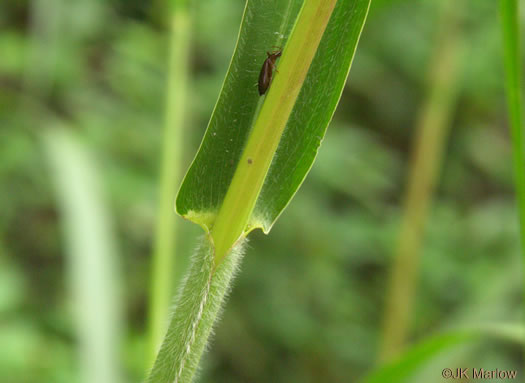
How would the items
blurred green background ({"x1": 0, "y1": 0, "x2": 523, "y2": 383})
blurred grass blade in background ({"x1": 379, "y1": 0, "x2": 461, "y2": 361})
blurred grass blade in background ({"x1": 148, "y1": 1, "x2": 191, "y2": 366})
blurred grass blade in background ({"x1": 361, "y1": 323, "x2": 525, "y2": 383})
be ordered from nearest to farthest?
blurred grass blade in background ({"x1": 361, "y1": 323, "x2": 525, "y2": 383}) → blurred grass blade in background ({"x1": 148, "y1": 1, "x2": 191, "y2": 366}) → blurred grass blade in background ({"x1": 379, "y1": 0, "x2": 461, "y2": 361}) → blurred green background ({"x1": 0, "y1": 0, "x2": 523, "y2": 383})

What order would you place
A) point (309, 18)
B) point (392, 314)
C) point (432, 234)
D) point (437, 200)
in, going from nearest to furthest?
point (309, 18) → point (392, 314) → point (432, 234) → point (437, 200)

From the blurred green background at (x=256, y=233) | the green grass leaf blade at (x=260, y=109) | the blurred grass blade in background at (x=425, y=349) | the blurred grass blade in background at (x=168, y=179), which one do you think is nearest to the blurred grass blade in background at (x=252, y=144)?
the green grass leaf blade at (x=260, y=109)

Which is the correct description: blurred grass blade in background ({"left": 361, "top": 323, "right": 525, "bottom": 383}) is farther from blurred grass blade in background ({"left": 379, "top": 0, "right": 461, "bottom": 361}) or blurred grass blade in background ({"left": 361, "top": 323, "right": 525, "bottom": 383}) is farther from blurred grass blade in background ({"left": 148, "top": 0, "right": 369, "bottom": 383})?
blurred grass blade in background ({"left": 379, "top": 0, "right": 461, "bottom": 361})

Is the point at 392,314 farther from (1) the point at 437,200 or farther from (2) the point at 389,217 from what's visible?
(1) the point at 437,200

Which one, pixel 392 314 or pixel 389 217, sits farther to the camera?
pixel 389 217

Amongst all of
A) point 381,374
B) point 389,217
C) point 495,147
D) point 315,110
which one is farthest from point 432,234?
point 315,110

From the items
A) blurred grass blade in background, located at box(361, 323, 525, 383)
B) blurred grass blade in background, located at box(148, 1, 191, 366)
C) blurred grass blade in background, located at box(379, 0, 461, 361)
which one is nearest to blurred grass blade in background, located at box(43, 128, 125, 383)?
blurred grass blade in background, located at box(148, 1, 191, 366)
